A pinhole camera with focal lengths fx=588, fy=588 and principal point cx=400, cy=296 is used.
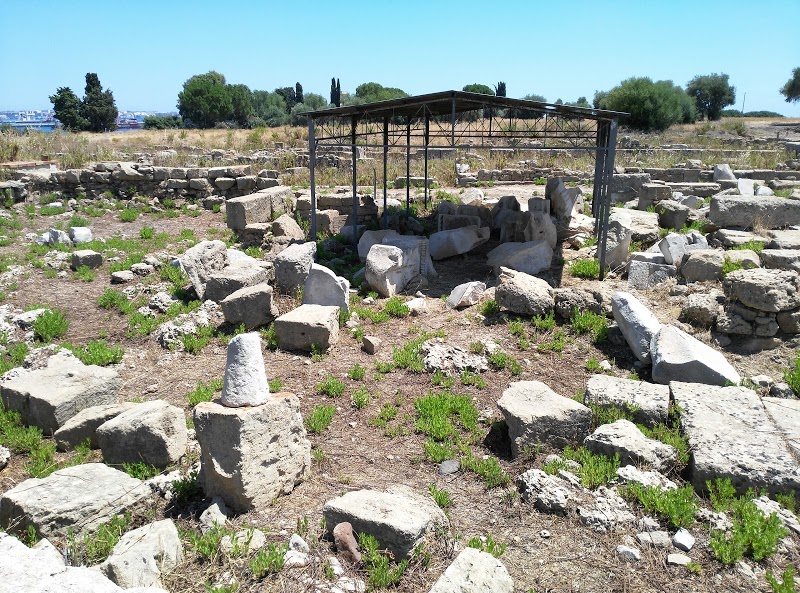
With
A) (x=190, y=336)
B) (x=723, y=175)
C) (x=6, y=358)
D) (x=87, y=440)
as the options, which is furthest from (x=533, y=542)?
(x=723, y=175)

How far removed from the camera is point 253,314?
9.38 meters

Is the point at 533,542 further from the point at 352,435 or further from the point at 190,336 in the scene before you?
the point at 190,336

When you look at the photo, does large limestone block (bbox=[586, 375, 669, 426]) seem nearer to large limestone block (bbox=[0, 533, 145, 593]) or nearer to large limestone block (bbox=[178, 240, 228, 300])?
large limestone block (bbox=[0, 533, 145, 593])

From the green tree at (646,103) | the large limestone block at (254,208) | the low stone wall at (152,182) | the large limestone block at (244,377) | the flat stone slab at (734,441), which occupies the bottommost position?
the flat stone slab at (734,441)

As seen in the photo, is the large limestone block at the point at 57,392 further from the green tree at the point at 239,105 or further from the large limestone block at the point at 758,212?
the green tree at the point at 239,105

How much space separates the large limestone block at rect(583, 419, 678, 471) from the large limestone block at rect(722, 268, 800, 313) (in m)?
3.79

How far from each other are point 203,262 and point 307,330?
3422mm

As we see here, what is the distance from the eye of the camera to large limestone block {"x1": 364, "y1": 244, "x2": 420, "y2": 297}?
34.9 feet

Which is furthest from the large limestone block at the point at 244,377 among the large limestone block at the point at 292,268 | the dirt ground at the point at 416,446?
the large limestone block at the point at 292,268

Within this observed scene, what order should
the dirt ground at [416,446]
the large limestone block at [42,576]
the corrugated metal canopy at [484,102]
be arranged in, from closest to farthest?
the large limestone block at [42,576] < the dirt ground at [416,446] < the corrugated metal canopy at [484,102]

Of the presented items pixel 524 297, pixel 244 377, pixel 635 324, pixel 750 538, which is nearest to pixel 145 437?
pixel 244 377

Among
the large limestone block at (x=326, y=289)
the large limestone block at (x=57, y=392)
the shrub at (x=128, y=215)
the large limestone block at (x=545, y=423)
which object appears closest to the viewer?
the large limestone block at (x=545, y=423)

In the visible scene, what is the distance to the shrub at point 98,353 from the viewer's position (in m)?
8.27

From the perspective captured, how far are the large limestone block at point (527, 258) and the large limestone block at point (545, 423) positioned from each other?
5.75m
